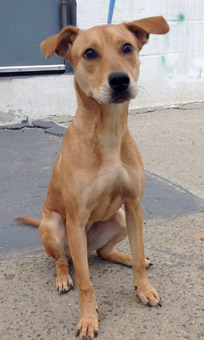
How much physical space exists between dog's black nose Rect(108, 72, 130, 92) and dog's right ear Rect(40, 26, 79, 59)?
19.6 inches

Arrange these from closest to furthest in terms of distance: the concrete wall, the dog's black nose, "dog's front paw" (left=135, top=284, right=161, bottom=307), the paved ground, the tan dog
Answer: the dog's black nose < the tan dog < the paved ground < "dog's front paw" (left=135, top=284, right=161, bottom=307) < the concrete wall

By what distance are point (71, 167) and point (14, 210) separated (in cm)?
158

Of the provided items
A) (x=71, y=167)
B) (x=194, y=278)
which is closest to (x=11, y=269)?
(x=71, y=167)

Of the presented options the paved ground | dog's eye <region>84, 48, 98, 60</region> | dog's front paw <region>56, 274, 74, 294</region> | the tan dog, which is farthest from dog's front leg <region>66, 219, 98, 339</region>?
dog's eye <region>84, 48, 98, 60</region>

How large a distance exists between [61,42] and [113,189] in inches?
36.7

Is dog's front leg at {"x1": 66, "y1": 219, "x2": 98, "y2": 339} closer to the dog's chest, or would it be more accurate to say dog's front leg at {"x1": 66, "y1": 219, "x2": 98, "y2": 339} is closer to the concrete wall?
the dog's chest

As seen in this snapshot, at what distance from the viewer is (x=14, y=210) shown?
→ 12.9 feet

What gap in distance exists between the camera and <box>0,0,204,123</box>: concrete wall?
6578 mm

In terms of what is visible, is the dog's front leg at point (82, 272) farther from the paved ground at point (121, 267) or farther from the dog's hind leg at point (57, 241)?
the dog's hind leg at point (57, 241)

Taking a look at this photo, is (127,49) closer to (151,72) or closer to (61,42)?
(61,42)

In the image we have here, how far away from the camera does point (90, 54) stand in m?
2.42

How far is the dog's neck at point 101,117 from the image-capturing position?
8.19ft

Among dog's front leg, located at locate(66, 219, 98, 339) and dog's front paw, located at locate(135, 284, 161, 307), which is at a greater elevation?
dog's front leg, located at locate(66, 219, 98, 339)

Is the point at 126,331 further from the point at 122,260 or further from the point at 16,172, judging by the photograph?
the point at 16,172
